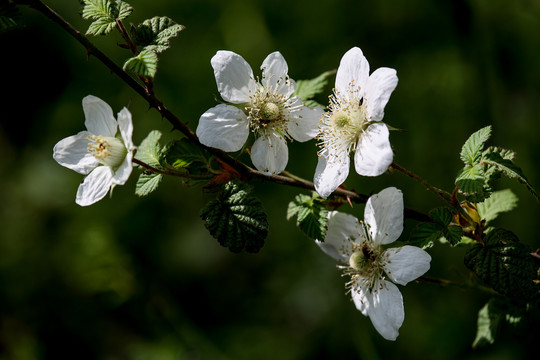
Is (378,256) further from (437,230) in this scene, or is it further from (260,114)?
(260,114)

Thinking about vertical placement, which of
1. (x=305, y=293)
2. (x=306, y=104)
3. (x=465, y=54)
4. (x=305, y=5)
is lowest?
(x=305, y=293)

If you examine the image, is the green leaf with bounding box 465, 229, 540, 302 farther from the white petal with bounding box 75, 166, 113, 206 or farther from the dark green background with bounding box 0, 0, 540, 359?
the dark green background with bounding box 0, 0, 540, 359

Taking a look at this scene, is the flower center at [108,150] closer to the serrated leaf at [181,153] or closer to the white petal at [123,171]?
the white petal at [123,171]

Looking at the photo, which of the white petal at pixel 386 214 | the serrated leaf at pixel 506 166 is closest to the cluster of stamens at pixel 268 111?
Result: the white petal at pixel 386 214

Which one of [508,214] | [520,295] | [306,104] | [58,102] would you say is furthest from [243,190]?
[58,102]

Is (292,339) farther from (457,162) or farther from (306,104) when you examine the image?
(306,104)

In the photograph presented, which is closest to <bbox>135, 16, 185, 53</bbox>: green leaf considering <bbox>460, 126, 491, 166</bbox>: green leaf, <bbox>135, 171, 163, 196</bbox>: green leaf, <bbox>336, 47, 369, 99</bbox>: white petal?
<bbox>135, 171, 163, 196</bbox>: green leaf

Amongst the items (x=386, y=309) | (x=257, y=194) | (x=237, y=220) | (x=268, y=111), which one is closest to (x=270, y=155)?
(x=268, y=111)
